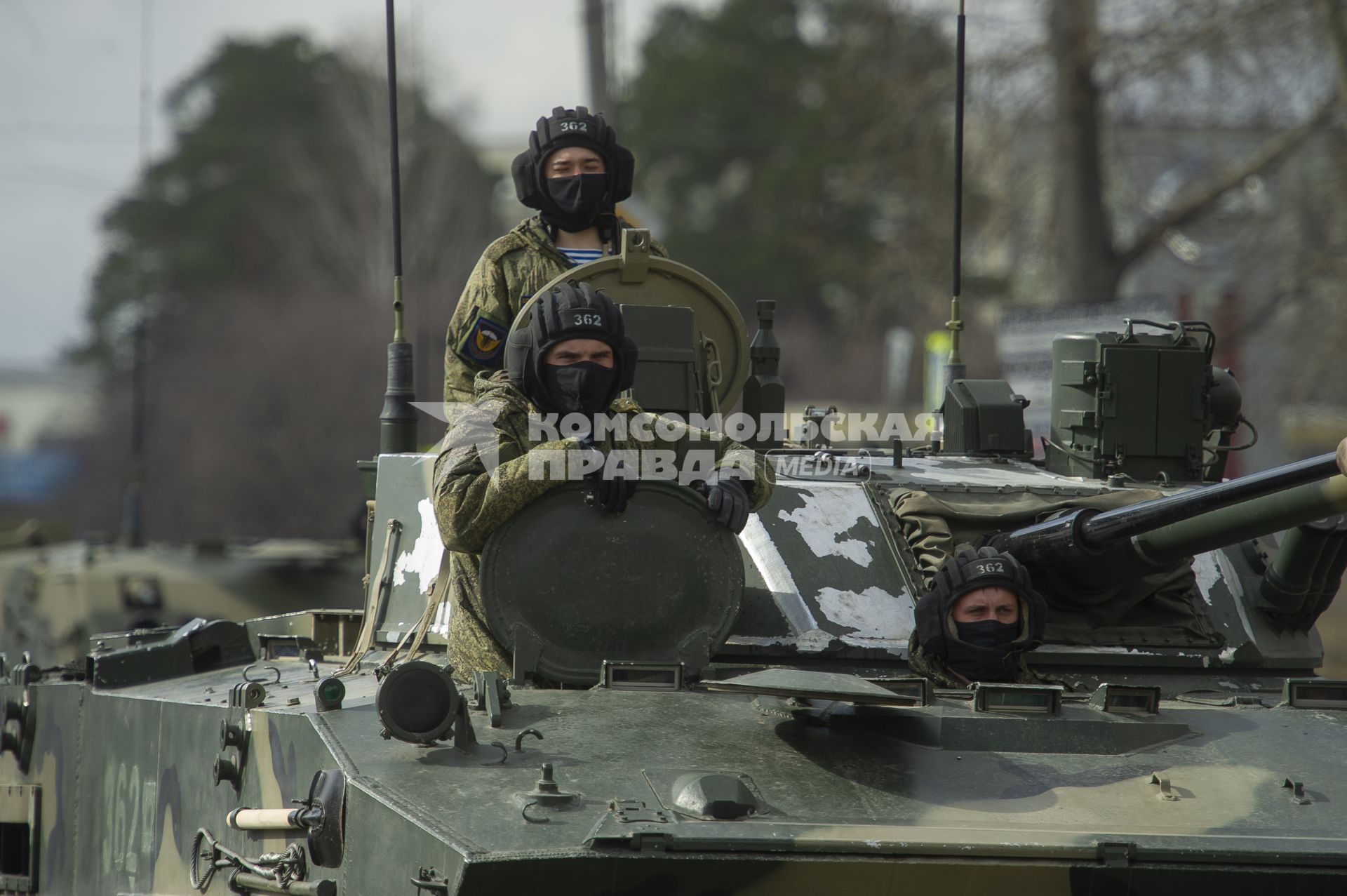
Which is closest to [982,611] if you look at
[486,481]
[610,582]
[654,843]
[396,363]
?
[610,582]

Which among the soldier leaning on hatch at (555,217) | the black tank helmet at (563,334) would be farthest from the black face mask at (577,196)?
the black tank helmet at (563,334)

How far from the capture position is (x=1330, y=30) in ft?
57.6

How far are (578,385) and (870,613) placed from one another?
132cm

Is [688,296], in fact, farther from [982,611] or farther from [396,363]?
[982,611]

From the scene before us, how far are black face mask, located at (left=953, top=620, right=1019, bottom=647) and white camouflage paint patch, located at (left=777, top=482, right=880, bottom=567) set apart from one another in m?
0.71

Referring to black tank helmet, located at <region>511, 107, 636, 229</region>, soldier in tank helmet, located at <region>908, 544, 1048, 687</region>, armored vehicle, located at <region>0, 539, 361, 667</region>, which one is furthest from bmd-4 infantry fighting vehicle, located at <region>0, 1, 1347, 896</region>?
armored vehicle, located at <region>0, 539, 361, 667</region>

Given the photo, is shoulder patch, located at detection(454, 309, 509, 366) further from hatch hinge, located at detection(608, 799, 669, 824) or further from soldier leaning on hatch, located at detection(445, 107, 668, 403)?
hatch hinge, located at detection(608, 799, 669, 824)

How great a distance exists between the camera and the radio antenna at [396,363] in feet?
24.2

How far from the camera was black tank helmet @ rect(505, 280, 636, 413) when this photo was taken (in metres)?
5.48

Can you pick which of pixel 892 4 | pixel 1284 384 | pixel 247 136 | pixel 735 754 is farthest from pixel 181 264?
pixel 735 754

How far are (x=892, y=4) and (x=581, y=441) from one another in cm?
1691

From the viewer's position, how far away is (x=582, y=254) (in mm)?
7133

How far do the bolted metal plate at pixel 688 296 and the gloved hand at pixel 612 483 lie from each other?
111cm

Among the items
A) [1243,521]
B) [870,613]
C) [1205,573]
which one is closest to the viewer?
[1243,521]
